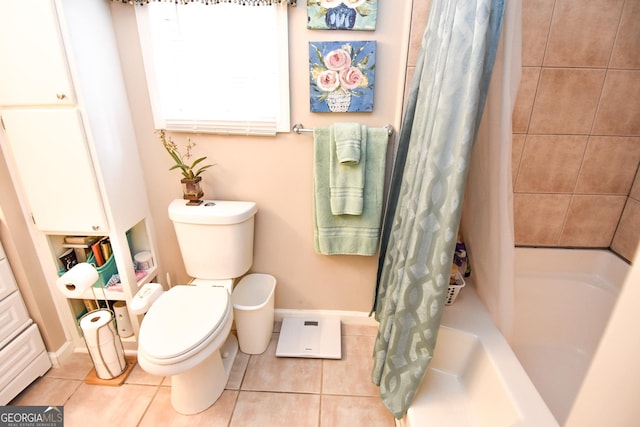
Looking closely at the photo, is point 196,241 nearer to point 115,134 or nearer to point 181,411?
point 115,134

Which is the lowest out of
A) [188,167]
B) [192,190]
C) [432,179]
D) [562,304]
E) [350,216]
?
[562,304]

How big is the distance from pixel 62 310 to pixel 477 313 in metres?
1.98

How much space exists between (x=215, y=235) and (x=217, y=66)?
0.80 meters

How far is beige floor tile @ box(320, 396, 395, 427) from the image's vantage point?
1340mm

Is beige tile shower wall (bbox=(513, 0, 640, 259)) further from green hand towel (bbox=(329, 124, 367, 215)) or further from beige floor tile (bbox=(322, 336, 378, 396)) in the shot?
beige floor tile (bbox=(322, 336, 378, 396))

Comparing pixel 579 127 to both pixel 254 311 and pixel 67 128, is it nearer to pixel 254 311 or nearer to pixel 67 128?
pixel 254 311

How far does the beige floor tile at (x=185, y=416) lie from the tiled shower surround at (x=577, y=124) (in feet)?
5.39

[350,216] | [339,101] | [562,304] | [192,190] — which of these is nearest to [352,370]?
[350,216]

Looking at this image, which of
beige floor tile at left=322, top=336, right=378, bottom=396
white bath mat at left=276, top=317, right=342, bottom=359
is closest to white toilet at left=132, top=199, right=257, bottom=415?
white bath mat at left=276, top=317, right=342, bottom=359

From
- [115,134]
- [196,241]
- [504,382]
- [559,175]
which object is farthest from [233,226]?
[559,175]

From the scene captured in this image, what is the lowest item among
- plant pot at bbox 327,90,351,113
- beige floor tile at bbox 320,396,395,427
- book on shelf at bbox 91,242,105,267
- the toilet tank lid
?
beige floor tile at bbox 320,396,395,427

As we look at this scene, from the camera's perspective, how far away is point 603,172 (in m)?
1.46

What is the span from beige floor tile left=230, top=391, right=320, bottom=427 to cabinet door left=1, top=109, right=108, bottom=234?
102 cm

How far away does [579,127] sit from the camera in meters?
1.40
